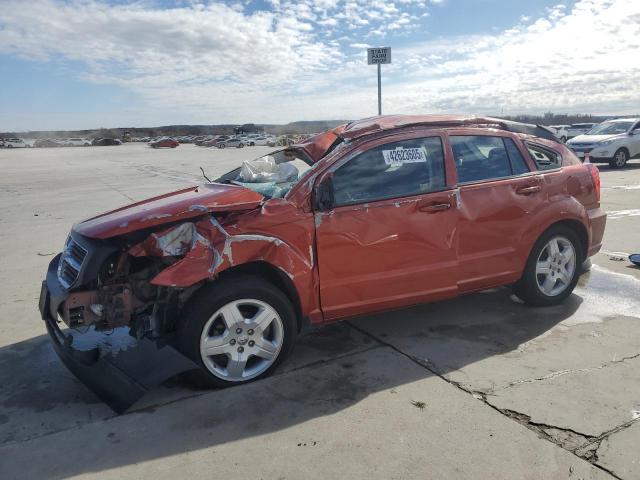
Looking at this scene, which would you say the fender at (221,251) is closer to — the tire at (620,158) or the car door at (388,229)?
the car door at (388,229)

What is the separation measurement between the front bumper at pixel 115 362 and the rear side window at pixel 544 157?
353 centimetres

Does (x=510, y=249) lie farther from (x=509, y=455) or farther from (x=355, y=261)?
(x=509, y=455)

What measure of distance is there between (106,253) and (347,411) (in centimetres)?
187

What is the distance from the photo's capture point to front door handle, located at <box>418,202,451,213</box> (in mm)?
4109

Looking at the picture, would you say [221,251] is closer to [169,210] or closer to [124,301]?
[169,210]

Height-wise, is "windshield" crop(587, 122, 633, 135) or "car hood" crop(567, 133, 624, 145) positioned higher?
"windshield" crop(587, 122, 633, 135)

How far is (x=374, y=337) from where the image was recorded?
14.6ft

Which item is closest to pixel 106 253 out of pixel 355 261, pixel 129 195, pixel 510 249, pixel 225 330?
pixel 225 330

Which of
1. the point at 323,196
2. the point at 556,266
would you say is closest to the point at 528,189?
the point at 556,266

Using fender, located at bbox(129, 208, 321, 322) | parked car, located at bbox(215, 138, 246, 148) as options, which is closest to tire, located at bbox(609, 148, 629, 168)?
fender, located at bbox(129, 208, 321, 322)

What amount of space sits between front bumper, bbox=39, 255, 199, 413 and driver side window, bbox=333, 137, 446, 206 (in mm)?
1602

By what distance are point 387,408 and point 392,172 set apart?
5.84 feet

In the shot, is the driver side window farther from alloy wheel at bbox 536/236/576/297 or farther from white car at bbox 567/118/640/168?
white car at bbox 567/118/640/168

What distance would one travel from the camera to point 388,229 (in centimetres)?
398
